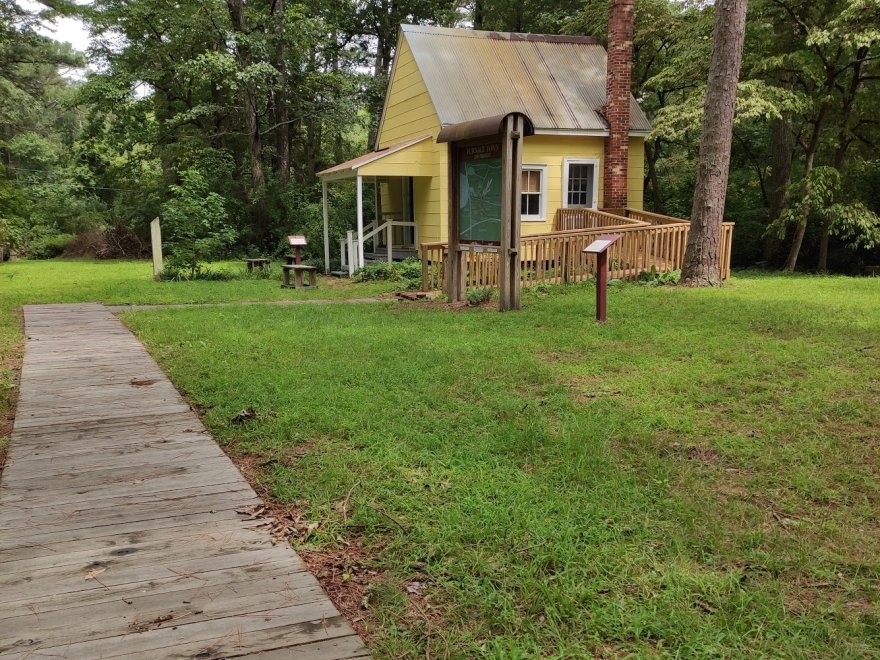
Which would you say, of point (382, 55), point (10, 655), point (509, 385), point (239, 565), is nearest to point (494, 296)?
point (509, 385)

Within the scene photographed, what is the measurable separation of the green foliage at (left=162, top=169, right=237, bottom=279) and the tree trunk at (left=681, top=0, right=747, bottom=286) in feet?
32.2

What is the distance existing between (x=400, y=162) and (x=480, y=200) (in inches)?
246

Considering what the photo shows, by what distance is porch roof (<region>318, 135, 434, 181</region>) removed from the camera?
15.1 m

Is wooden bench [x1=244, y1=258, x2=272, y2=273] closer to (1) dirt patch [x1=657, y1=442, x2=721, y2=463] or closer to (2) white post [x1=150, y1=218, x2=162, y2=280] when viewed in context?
(2) white post [x1=150, y1=218, x2=162, y2=280]

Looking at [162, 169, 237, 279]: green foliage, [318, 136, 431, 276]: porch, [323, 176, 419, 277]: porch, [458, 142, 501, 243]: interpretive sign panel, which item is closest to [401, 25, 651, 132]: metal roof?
[318, 136, 431, 276]: porch

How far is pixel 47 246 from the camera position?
2488 centimetres

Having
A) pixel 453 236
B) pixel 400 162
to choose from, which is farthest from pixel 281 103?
pixel 453 236

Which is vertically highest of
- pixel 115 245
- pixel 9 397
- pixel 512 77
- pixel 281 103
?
pixel 281 103

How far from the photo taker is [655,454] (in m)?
3.92

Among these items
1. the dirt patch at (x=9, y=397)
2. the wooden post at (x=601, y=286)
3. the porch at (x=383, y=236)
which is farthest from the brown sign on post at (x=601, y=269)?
the porch at (x=383, y=236)

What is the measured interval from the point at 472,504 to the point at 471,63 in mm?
15237

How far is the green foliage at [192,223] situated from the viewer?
46.9ft

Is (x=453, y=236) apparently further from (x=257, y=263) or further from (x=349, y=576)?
(x=349, y=576)

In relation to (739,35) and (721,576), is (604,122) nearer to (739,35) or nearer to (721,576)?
(739,35)
